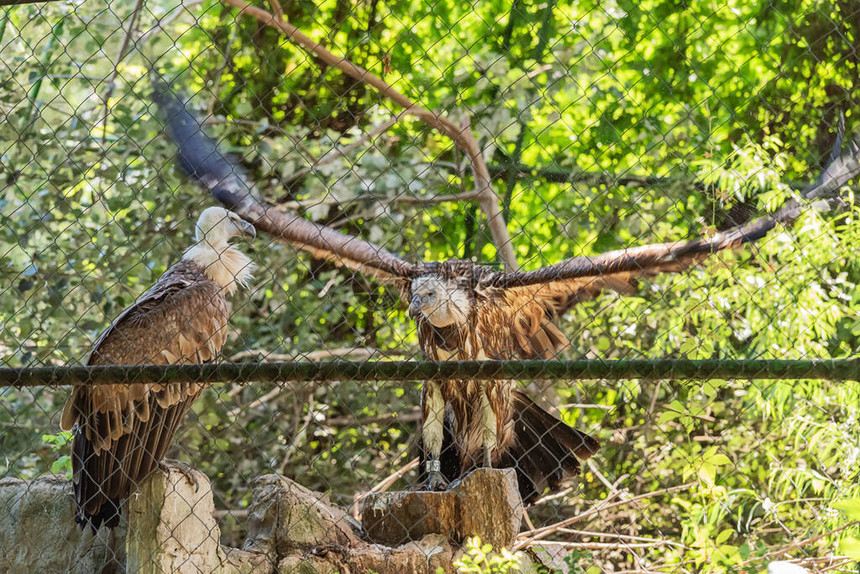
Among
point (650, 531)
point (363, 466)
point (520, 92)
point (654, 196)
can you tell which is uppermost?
point (520, 92)

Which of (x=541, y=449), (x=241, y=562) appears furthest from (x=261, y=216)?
(x=541, y=449)

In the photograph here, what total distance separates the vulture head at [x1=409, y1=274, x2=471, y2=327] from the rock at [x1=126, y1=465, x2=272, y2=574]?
102 cm

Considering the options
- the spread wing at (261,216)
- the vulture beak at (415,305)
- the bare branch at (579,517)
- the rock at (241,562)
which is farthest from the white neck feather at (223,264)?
the bare branch at (579,517)

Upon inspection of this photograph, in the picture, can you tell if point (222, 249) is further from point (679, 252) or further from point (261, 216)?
point (679, 252)

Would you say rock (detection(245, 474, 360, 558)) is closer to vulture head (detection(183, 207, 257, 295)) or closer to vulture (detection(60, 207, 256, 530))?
vulture (detection(60, 207, 256, 530))

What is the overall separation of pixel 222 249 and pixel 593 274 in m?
1.36

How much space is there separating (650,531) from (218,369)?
3363mm

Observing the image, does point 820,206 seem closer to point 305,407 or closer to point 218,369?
point 218,369

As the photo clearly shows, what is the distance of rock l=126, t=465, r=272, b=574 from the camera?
2520 millimetres

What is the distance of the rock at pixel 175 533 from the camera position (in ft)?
8.27

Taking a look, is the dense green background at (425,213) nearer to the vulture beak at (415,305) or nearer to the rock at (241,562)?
the vulture beak at (415,305)

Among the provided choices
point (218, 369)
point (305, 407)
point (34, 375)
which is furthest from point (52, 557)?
point (305, 407)

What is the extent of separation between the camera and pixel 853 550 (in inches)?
55.9

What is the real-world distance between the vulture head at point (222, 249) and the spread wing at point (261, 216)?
5 centimetres
